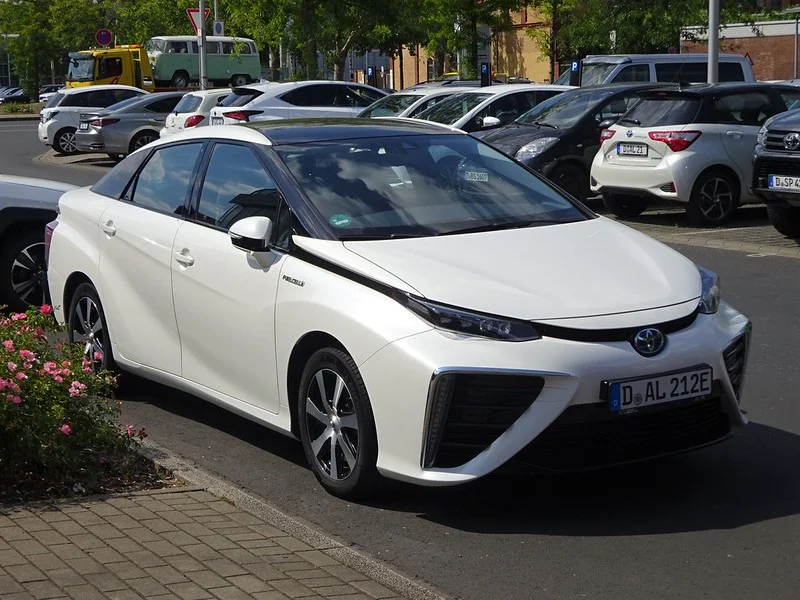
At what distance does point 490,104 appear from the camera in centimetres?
1903

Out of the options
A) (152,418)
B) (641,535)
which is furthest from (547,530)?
(152,418)

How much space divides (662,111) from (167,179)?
9.46 m

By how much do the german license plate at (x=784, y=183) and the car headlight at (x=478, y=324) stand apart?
8263mm

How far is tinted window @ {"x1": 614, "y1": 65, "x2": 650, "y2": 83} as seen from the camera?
2400 cm

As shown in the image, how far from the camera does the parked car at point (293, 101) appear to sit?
2375cm

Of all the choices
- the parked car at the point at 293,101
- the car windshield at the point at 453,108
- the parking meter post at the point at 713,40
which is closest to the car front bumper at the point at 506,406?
the car windshield at the point at 453,108

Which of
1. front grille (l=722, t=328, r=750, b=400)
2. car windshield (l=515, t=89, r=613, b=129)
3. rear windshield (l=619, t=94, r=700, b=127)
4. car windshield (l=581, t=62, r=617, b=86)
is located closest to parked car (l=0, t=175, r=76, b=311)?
front grille (l=722, t=328, r=750, b=400)

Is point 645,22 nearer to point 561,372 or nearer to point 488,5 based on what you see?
point 488,5

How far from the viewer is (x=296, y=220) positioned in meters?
5.93

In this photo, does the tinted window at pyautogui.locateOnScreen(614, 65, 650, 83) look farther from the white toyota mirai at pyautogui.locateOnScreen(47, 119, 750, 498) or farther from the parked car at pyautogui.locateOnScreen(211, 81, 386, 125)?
the white toyota mirai at pyautogui.locateOnScreen(47, 119, 750, 498)

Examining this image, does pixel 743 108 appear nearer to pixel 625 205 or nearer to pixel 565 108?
pixel 625 205

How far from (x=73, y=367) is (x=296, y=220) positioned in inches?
46.3

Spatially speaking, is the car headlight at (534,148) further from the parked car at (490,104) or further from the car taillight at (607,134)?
the parked car at (490,104)

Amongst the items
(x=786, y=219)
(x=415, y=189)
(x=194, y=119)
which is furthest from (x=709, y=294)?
(x=194, y=119)
